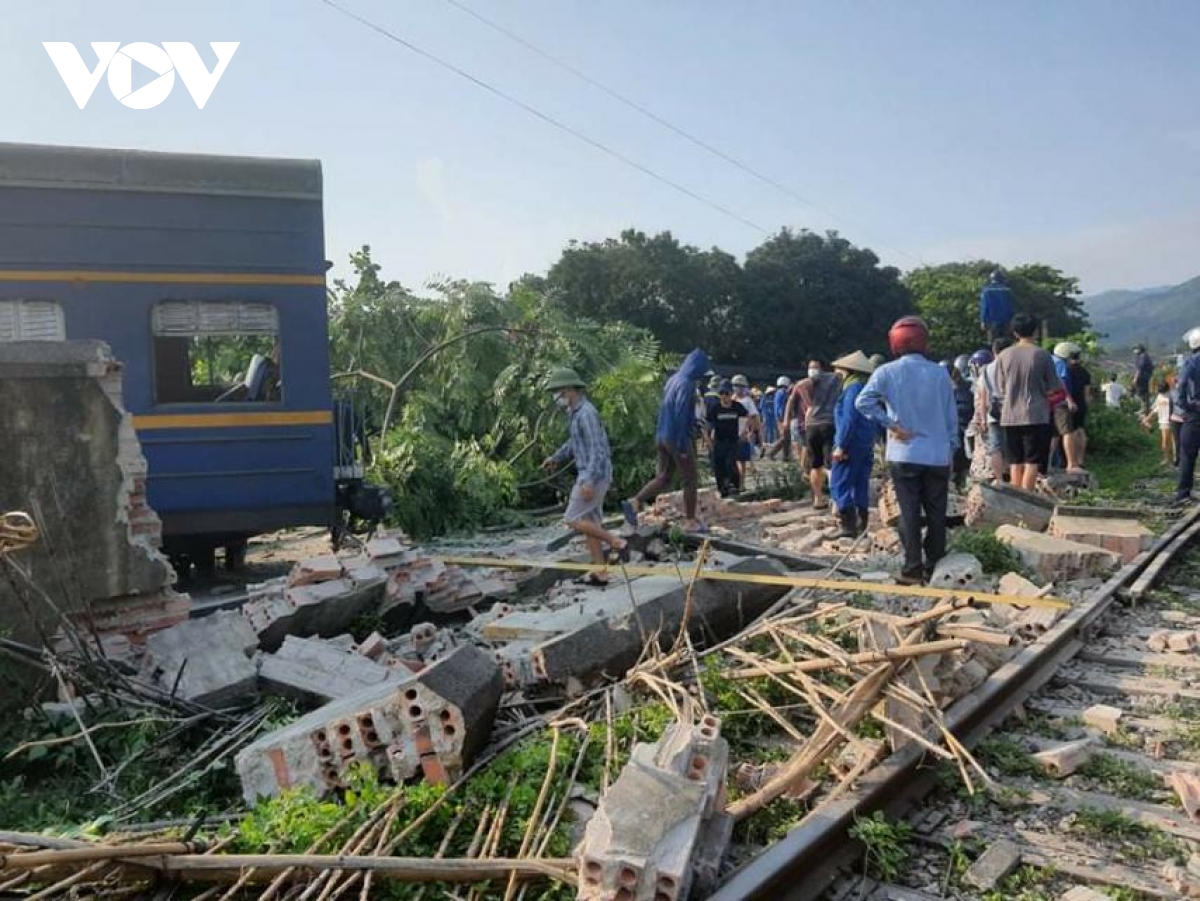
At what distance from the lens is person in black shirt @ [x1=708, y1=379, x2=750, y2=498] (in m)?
13.4

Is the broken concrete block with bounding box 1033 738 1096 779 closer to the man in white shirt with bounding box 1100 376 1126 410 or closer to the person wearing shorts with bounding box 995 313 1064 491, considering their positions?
the person wearing shorts with bounding box 995 313 1064 491

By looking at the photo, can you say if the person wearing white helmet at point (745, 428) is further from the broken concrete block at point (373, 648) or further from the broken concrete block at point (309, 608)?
the broken concrete block at point (373, 648)

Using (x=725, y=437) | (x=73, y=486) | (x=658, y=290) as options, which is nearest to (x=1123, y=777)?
(x=73, y=486)

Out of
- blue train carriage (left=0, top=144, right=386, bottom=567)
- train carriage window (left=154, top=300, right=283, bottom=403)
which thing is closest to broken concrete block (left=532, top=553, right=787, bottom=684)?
blue train carriage (left=0, top=144, right=386, bottom=567)

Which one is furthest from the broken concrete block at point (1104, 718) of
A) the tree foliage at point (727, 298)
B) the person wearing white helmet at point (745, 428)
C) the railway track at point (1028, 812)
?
the tree foliage at point (727, 298)

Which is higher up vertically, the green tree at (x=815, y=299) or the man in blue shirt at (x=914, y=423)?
the green tree at (x=815, y=299)

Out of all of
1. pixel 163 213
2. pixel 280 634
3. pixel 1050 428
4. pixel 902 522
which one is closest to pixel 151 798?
pixel 280 634

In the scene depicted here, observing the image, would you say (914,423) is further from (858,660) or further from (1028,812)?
(1028,812)

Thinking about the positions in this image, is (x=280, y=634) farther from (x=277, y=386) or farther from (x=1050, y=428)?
(x=1050, y=428)

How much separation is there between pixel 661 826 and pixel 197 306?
7685mm

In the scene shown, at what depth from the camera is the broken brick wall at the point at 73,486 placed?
540 centimetres

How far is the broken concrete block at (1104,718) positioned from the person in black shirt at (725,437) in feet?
28.4

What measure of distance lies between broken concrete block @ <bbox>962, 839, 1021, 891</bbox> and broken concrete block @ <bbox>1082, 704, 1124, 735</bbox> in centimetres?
147

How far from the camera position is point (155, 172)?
29.5 feet
